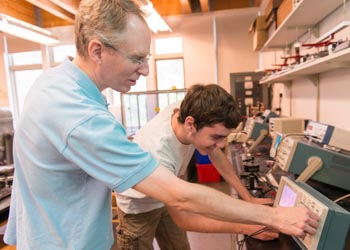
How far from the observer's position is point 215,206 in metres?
0.67

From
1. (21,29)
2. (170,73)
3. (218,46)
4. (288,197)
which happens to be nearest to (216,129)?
(288,197)

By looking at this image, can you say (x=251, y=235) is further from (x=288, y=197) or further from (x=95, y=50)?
(x=95, y=50)

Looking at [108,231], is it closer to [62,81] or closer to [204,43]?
[62,81]

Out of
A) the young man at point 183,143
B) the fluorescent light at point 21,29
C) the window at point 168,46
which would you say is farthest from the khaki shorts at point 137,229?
the window at point 168,46

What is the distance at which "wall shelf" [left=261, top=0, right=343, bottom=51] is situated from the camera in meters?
1.63

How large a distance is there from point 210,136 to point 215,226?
37 centimetres

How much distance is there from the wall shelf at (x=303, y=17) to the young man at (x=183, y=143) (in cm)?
90

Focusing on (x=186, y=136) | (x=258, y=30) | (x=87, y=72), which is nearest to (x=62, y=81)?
(x=87, y=72)

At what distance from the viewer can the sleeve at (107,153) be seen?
580mm

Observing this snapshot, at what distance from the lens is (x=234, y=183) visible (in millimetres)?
1446

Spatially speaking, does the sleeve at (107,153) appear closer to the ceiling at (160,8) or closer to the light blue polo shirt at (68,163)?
the light blue polo shirt at (68,163)

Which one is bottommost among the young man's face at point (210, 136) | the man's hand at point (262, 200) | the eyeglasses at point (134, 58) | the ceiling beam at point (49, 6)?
the man's hand at point (262, 200)

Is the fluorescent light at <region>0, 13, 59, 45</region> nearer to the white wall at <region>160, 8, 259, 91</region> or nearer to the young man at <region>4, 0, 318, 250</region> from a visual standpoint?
the white wall at <region>160, 8, 259, 91</region>

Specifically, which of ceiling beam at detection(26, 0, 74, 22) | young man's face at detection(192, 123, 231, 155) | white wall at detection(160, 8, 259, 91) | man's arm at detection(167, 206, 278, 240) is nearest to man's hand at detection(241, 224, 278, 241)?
man's arm at detection(167, 206, 278, 240)
